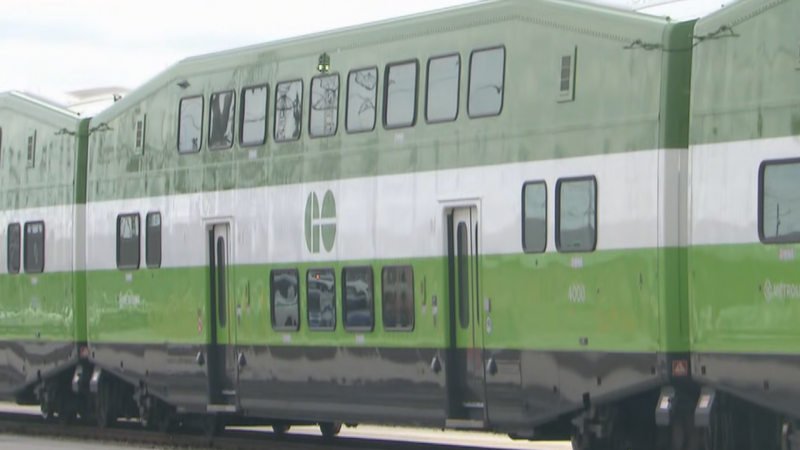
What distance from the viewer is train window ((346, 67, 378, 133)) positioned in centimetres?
1711

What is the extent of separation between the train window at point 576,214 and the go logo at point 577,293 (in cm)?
36

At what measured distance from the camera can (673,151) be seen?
1384cm

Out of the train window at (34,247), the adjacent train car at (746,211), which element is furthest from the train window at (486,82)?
the train window at (34,247)

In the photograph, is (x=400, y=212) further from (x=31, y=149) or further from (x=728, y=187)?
(x=31, y=149)

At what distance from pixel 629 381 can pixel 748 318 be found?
5.05 ft

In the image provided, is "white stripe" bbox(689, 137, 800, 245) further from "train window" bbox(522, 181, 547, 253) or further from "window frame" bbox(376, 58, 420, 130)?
"window frame" bbox(376, 58, 420, 130)

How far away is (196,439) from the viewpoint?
20.2 m

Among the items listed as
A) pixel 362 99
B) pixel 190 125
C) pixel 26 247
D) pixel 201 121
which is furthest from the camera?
pixel 26 247

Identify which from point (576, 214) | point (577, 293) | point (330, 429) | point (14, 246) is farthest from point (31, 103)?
point (577, 293)

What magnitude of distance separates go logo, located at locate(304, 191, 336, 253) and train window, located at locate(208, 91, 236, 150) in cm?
181

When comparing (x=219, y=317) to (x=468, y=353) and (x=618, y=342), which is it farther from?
(x=618, y=342)

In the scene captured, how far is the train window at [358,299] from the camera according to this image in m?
17.0

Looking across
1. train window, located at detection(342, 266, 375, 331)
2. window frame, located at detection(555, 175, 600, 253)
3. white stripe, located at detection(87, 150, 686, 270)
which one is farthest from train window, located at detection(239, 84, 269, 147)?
window frame, located at detection(555, 175, 600, 253)

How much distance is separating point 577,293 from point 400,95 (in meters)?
3.47
